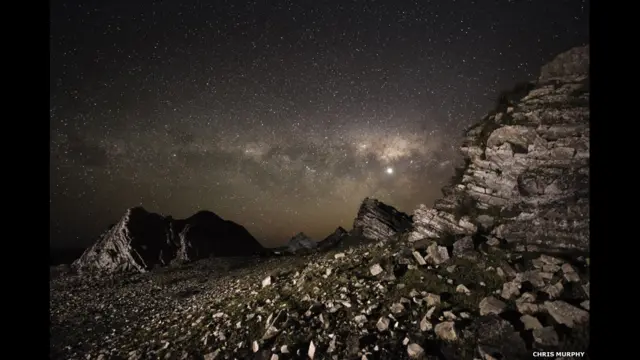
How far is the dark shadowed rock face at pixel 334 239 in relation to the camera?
93.3 feet

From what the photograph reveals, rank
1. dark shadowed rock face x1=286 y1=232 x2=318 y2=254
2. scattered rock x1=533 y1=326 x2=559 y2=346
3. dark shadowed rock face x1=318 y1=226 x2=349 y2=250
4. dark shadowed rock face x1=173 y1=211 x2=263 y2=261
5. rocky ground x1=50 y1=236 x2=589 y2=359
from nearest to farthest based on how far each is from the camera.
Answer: scattered rock x1=533 y1=326 x2=559 y2=346 → rocky ground x1=50 y1=236 x2=589 y2=359 → dark shadowed rock face x1=318 y1=226 x2=349 y2=250 → dark shadowed rock face x1=286 y1=232 x2=318 y2=254 → dark shadowed rock face x1=173 y1=211 x2=263 y2=261

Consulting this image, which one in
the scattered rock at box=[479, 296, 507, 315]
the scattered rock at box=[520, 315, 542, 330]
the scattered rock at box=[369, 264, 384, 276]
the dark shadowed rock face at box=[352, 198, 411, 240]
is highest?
the dark shadowed rock face at box=[352, 198, 411, 240]

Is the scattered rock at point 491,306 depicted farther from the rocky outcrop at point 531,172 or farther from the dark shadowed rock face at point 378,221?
the dark shadowed rock face at point 378,221

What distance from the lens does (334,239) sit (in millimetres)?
30281

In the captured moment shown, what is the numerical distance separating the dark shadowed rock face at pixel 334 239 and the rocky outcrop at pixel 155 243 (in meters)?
11.1

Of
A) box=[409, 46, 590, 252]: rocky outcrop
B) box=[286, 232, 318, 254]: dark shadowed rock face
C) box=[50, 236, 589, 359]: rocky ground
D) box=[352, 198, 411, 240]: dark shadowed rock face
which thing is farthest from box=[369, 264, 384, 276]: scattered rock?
box=[286, 232, 318, 254]: dark shadowed rock face

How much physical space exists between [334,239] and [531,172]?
20.0 metres

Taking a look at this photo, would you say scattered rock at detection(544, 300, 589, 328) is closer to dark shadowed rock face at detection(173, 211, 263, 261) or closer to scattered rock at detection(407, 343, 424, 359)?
scattered rock at detection(407, 343, 424, 359)

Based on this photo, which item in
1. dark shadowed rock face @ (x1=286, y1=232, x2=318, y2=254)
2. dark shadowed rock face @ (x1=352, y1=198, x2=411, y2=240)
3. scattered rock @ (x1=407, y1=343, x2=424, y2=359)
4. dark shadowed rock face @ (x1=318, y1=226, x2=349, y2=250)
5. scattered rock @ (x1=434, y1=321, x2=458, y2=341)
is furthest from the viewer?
dark shadowed rock face @ (x1=286, y1=232, x2=318, y2=254)

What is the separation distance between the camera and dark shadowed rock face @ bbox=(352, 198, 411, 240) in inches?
1035

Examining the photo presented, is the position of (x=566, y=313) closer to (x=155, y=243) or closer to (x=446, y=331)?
(x=446, y=331)

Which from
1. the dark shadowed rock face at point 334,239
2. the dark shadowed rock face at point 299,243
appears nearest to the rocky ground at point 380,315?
the dark shadowed rock face at point 334,239

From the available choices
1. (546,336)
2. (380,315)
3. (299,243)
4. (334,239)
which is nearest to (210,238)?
(299,243)

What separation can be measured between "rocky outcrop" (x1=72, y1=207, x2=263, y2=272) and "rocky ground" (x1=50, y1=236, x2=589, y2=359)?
20242 mm
